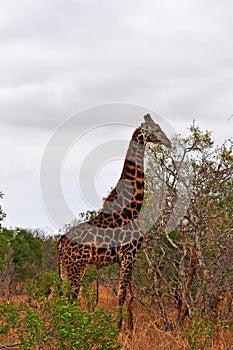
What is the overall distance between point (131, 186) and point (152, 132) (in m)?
0.79

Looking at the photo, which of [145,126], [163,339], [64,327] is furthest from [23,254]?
[64,327]

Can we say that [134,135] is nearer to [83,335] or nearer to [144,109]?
A: [144,109]

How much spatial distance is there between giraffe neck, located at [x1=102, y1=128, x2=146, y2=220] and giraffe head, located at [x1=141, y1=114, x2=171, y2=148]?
0.10 metres

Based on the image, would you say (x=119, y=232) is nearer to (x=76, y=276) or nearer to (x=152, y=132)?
(x=76, y=276)

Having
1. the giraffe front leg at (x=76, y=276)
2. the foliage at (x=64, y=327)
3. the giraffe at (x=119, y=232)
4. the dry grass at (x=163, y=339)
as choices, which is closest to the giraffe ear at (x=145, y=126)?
the giraffe at (x=119, y=232)

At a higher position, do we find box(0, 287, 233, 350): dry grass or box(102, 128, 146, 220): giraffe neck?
box(102, 128, 146, 220): giraffe neck

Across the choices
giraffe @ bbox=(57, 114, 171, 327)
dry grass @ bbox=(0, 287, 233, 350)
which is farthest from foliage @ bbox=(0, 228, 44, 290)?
giraffe @ bbox=(57, 114, 171, 327)

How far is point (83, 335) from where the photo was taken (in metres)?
5.39

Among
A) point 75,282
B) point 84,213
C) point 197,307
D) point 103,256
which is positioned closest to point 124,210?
point 103,256

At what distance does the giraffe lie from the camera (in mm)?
6973

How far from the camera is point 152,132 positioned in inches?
281

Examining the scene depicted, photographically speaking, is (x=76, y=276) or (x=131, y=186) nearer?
(x=76, y=276)

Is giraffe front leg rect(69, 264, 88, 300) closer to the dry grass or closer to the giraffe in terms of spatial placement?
the giraffe

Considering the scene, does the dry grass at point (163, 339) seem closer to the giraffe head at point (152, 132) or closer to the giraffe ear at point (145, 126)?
the giraffe head at point (152, 132)
